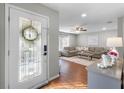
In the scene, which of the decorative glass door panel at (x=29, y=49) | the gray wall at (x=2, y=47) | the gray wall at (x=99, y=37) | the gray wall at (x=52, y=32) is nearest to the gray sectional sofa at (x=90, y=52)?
the gray wall at (x=99, y=37)

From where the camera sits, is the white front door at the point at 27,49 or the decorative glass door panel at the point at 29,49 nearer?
the white front door at the point at 27,49

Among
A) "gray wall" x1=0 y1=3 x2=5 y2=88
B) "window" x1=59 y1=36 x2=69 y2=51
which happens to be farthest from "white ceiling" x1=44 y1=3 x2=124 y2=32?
"window" x1=59 y1=36 x2=69 y2=51

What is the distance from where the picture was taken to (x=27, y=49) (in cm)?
271

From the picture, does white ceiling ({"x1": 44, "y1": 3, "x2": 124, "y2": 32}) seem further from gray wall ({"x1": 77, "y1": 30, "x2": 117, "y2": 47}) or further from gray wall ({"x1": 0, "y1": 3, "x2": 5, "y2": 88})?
gray wall ({"x1": 77, "y1": 30, "x2": 117, "y2": 47})

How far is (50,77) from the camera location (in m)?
3.46

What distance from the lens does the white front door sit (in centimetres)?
230

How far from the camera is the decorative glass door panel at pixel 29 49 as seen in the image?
255 cm

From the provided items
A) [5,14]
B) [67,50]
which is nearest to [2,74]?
[5,14]

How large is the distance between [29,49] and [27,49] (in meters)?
0.07

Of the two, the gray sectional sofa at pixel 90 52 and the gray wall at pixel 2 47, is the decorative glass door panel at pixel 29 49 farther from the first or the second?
the gray sectional sofa at pixel 90 52

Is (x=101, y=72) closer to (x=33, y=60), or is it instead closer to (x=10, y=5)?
(x=33, y=60)

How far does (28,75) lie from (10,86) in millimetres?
553

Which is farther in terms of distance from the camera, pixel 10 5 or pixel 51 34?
pixel 51 34

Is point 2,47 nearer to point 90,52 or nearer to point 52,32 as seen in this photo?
point 52,32
